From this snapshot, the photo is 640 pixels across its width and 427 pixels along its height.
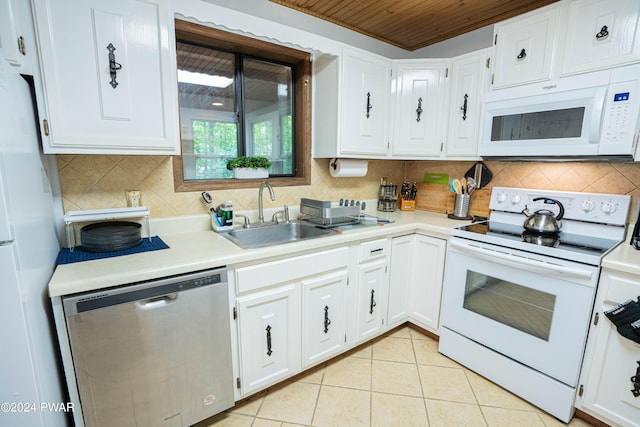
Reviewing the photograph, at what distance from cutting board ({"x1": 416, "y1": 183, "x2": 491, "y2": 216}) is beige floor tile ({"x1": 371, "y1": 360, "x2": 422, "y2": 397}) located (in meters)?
1.34

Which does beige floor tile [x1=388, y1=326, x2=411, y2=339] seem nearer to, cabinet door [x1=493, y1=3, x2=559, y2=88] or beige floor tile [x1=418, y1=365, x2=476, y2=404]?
beige floor tile [x1=418, y1=365, x2=476, y2=404]

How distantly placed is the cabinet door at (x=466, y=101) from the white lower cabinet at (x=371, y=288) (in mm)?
965

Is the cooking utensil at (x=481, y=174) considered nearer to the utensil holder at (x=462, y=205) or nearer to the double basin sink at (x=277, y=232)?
the utensil holder at (x=462, y=205)

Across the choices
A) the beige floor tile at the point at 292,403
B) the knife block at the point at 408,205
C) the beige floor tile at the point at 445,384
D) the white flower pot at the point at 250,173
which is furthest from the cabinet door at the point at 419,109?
the beige floor tile at the point at 292,403

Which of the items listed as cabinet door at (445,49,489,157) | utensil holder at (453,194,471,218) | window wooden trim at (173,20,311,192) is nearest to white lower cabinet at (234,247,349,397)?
window wooden trim at (173,20,311,192)

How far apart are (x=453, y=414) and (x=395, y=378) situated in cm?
37

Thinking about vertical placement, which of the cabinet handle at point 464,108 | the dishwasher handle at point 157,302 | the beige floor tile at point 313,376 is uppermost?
the cabinet handle at point 464,108

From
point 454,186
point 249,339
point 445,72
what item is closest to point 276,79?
point 445,72

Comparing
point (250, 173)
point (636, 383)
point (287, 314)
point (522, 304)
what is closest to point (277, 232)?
point (250, 173)

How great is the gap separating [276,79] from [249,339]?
188 cm

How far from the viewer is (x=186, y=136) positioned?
1.94 metres

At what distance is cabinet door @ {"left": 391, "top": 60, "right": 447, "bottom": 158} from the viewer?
92.0 inches

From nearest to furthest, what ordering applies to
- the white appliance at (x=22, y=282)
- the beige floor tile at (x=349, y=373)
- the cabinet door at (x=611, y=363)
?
the white appliance at (x=22, y=282) → the cabinet door at (x=611, y=363) → the beige floor tile at (x=349, y=373)

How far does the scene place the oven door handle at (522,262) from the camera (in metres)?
1.46
